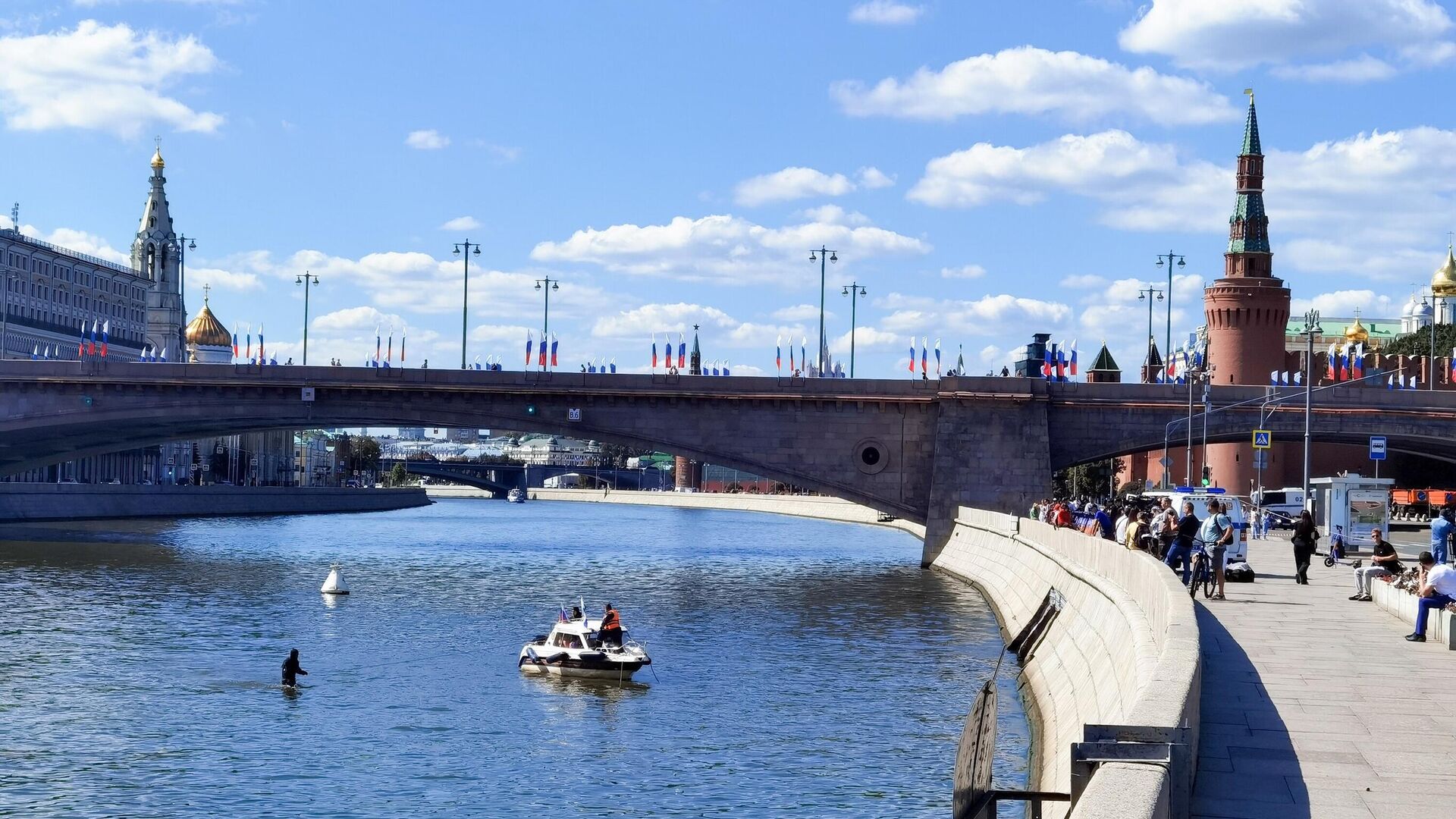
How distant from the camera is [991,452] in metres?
75.7

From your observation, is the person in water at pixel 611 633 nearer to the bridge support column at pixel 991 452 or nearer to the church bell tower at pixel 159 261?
the bridge support column at pixel 991 452

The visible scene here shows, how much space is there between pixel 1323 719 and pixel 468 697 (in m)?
20.6

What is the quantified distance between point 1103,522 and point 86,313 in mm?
135983

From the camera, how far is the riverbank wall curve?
12.6 metres

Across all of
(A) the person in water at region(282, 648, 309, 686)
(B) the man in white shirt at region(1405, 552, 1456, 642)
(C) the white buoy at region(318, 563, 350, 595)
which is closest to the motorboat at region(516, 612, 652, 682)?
(A) the person in water at region(282, 648, 309, 686)

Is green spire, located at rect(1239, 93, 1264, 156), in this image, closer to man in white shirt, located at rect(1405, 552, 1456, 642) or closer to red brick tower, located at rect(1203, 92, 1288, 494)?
red brick tower, located at rect(1203, 92, 1288, 494)

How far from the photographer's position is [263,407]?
77.9 meters

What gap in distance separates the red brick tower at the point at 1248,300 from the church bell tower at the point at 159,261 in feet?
374

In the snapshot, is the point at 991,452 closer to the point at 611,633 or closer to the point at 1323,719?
the point at 611,633

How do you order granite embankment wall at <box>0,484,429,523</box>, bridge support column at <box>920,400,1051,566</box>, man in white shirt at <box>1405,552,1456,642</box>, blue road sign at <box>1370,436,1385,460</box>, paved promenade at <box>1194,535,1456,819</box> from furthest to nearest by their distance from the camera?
granite embankment wall at <box>0,484,429,523</box> → bridge support column at <box>920,400,1051,566</box> → blue road sign at <box>1370,436,1385,460</box> → man in white shirt at <box>1405,552,1456,642</box> → paved promenade at <box>1194,535,1456,819</box>

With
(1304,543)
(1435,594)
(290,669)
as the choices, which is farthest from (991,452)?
(1435,594)

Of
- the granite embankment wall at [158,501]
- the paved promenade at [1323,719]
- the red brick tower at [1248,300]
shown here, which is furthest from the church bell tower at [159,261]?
the paved promenade at [1323,719]

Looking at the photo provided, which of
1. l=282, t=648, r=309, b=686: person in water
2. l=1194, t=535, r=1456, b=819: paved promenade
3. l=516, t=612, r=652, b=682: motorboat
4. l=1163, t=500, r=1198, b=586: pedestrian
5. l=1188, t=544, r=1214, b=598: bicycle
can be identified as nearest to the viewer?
l=1194, t=535, r=1456, b=819: paved promenade

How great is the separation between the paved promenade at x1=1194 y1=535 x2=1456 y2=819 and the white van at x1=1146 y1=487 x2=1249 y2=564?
30.2 ft
